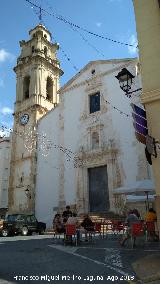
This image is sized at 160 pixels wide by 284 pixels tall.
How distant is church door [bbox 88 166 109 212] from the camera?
2367cm

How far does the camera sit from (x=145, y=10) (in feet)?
30.6

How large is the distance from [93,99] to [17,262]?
2130cm

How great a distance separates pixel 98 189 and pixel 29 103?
12.2 metres

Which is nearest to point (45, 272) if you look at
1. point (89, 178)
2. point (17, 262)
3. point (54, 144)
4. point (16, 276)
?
point (16, 276)

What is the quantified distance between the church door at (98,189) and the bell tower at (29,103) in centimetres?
578

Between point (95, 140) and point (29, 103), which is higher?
point (29, 103)

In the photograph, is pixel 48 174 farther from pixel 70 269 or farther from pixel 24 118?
pixel 70 269

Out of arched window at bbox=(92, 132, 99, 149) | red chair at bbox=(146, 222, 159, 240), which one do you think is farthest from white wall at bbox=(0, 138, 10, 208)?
red chair at bbox=(146, 222, 159, 240)

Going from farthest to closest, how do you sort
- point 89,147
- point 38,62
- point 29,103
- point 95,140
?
point 38,62 → point 29,103 → point 95,140 → point 89,147

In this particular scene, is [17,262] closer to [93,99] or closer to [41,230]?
[41,230]

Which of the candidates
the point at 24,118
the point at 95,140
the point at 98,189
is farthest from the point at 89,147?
the point at 24,118

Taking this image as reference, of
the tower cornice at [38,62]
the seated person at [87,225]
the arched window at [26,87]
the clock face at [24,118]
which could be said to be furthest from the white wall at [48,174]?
the seated person at [87,225]

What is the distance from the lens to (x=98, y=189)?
24.5 m

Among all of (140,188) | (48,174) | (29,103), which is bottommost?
(140,188)
